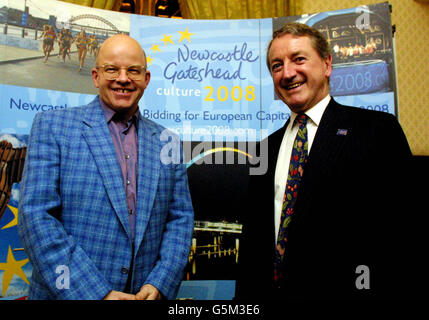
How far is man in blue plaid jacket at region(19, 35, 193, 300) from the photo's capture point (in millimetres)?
1209

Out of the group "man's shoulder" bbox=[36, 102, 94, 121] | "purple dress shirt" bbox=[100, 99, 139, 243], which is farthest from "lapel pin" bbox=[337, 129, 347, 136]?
"man's shoulder" bbox=[36, 102, 94, 121]

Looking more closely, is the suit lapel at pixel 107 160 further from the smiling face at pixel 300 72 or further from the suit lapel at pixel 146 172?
the smiling face at pixel 300 72

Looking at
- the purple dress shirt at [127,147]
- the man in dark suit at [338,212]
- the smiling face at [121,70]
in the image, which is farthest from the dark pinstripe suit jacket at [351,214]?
the smiling face at [121,70]

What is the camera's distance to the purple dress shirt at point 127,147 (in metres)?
1.39

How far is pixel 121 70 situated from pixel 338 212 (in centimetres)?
112

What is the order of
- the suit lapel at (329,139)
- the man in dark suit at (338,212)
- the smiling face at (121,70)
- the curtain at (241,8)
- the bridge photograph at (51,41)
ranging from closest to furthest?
the man in dark suit at (338,212), the suit lapel at (329,139), the smiling face at (121,70), the bridge photograph at (51,41), the curtain at (241,8)

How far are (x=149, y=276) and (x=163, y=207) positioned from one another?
306 mm

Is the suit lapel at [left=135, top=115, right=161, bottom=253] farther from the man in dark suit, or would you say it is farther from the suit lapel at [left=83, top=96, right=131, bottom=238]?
the man in dark suit

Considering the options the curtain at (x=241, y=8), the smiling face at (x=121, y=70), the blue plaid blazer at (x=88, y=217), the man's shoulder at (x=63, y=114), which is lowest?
the blue plaid blazer at (x=88, y=217)

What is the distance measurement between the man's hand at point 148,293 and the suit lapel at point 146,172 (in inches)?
7.0

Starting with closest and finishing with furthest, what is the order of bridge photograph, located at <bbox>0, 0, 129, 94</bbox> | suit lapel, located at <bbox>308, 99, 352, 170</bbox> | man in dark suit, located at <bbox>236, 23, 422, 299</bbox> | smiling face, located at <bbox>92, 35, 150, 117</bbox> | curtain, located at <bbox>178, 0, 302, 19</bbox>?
man in dark suit, located at <bbox>236, 23, 422, 299</bbox> < suit lapel, located at <bbox>308, 99, 352, 170</bbox> < smiling face, located at <bbox>92, 35, 150, 117</bbox> < bridge photograph, located at <bbox>0, 0, 129, 94</bbox> < curtain, located at <bbox>178, 0, 302, 19</bbox>

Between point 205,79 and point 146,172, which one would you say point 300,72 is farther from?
point 205,79

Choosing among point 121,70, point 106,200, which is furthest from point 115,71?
point 106,200

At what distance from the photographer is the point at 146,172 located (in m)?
1.43
